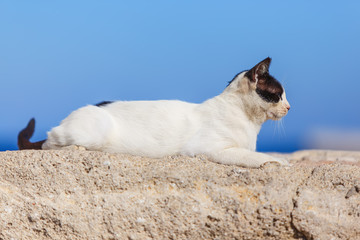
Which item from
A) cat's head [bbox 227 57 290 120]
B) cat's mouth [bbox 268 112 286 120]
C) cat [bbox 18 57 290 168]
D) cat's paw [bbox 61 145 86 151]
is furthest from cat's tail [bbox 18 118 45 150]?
cat's mouth [bbox 268 112 286 120]

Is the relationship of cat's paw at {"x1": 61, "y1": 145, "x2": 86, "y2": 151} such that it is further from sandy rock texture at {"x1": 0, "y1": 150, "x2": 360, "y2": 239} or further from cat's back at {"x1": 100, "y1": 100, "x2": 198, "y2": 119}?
cat's back at {"x1": 100, "y1": 100, "x2": 198, "y2": 119}

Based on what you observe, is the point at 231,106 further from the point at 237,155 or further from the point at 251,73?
the point at 237,155

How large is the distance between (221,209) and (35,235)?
171 centimetres

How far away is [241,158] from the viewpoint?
13.1 ft

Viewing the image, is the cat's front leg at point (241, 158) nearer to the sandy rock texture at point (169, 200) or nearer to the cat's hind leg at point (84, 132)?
the sandy rock texture at point (169, 200)

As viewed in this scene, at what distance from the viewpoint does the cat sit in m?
4.32

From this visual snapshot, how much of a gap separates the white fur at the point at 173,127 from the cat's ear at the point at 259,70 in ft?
0.22

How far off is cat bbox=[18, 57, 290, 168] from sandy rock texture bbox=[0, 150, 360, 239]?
43 cm

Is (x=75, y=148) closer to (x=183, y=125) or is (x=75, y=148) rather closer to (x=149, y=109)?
(x=149, y=109)

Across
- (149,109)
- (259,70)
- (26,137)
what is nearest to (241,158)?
(259,70)

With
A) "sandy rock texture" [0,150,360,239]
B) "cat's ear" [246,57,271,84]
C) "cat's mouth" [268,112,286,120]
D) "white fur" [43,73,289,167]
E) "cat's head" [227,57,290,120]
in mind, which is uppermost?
"cat's ear" [246,57,271,84]

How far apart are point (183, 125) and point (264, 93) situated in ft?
3.03

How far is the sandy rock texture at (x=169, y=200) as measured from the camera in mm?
3545

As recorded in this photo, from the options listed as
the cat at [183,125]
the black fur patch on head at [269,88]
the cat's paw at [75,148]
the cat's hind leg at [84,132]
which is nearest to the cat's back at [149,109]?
the cat at [183,125]
